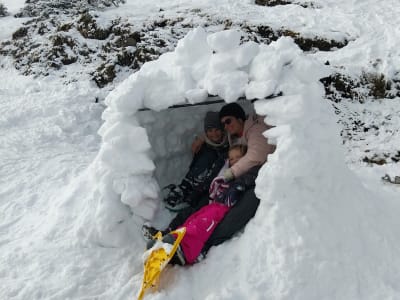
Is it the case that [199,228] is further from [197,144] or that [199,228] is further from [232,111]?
[197,144]

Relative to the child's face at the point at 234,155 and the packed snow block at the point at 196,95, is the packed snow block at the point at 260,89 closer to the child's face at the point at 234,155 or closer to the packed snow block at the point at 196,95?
the packed snow block at the point at 196,95

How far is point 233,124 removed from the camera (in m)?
4.04

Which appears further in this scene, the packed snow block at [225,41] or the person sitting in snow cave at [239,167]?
the packed snow block at [225,41]

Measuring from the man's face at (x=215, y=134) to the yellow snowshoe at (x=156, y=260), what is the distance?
1.36 metres

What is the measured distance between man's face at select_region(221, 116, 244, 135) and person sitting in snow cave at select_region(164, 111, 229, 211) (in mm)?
151

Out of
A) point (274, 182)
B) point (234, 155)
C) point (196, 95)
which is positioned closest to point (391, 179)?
point (234, 155)

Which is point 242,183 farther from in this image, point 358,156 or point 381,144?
point 381,144

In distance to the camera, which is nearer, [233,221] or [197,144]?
[233,221]

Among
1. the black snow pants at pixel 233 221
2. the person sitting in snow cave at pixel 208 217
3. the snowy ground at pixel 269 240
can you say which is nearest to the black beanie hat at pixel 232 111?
the person sitting in snow cave at pixel 208 217

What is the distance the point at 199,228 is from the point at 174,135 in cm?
170

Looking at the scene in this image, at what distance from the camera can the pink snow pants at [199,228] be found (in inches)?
125

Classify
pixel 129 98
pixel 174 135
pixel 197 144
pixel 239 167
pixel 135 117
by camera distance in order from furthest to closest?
pixel 174 135
pixel 197 144
pixel 135 117
pixel 129 98
pixel 239 167

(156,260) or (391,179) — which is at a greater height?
(156,260)

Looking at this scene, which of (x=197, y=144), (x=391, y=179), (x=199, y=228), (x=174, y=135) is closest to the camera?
(x=199, y=228)
